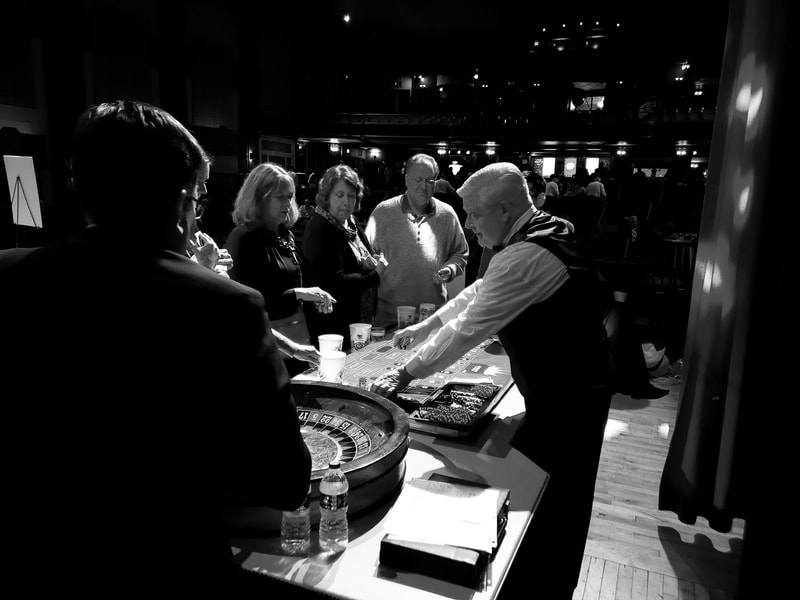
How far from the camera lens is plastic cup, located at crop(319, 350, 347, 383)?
1.86m

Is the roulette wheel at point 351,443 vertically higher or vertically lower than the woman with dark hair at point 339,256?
lower

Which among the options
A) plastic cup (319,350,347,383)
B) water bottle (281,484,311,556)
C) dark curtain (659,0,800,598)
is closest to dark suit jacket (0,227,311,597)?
water bottle (281,484,311,556)

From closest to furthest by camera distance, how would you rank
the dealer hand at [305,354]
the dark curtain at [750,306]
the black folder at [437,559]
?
the black folder at [437,559] < the dark curtain at [750,306] < the dealer hand at [305,354]

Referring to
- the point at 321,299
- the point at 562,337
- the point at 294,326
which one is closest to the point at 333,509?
the point at 562,337

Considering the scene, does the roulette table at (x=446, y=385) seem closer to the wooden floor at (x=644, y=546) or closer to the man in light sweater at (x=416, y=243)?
the man in light sweater at (x=416, y=243)

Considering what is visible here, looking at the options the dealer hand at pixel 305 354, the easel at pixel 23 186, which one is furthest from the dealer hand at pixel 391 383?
the easel at pixel 23 186

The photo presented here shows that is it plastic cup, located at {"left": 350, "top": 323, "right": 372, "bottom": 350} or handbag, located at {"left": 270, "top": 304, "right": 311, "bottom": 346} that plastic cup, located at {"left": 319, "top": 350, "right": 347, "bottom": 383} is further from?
handbag, located at {"left": 270, "top": 304, "right": 311, "bottom": 346}

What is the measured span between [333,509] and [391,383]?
0.72 metres

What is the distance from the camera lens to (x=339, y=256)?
10.3ft

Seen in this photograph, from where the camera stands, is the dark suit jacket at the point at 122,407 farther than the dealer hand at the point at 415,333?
No

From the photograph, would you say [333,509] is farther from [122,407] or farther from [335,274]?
[335,274]

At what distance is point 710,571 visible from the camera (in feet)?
8.09

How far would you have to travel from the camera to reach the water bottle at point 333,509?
112 centimetres

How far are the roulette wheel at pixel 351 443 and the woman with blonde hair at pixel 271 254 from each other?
1007 mm
